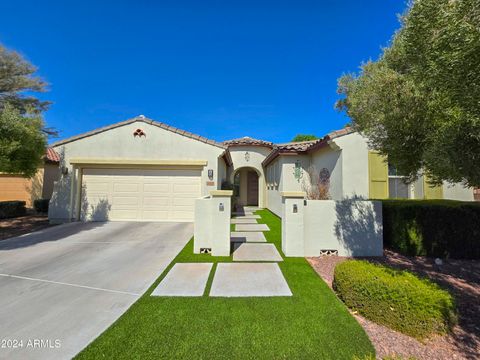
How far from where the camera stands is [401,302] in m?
3.26

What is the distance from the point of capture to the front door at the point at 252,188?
68.4 feet

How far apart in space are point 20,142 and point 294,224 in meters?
9.15

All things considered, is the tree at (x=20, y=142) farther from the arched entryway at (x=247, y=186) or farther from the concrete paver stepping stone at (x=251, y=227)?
the arched entryway at (x=247, y=186)

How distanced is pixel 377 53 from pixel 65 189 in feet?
43.3

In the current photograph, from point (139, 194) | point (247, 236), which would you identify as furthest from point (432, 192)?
point (139, 194)

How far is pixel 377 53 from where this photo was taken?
19.4 ft

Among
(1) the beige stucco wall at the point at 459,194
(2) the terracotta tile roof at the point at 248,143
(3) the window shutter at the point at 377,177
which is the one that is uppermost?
(2) the terracotta tile roof at the point at 248,143

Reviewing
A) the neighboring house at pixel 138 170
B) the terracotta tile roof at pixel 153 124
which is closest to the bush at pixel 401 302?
the neighboring house at pixel 138 170

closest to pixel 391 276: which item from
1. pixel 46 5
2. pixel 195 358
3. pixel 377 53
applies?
pixel 195 358

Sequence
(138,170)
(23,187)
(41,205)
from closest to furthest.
Answer: (138,170)
(41,205)
(23,187)

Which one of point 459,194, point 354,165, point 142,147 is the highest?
point 142,147

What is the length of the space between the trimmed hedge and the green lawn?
12.9ft

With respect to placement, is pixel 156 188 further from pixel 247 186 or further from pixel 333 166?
pixel 247 186

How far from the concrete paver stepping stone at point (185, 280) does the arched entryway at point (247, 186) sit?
1497 cm
